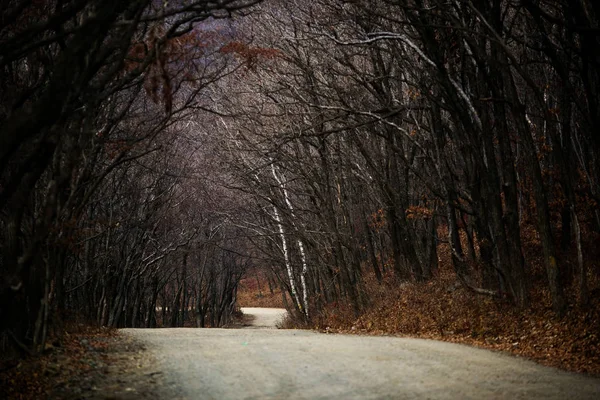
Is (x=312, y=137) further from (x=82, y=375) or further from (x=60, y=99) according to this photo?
(x=60, y=99)

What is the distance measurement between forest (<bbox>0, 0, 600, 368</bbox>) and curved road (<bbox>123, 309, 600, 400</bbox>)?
2.21m

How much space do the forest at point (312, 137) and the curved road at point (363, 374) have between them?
7.25 ft

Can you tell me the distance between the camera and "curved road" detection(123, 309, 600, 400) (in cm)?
634

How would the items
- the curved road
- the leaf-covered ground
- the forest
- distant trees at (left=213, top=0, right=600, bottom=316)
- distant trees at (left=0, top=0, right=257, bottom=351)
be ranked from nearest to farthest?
distant trees at (left=0, top=0, right=257, bottom=351)
the curved road
the forest
the leaf-covered ground
distant trees at (left=213, top=0, right=600, bottom=316)

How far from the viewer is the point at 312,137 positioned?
19.8 m

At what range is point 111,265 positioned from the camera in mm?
23031

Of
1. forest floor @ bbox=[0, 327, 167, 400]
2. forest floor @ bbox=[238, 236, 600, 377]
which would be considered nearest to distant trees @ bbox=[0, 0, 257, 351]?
forest floor @ bbox=[0, 327, 167, 400]

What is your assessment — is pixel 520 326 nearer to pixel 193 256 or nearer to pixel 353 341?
pixel 353 341

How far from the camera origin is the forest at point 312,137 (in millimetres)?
7820

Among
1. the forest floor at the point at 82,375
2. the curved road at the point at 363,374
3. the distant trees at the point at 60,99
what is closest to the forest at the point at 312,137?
the distant trees at the point at 60,99

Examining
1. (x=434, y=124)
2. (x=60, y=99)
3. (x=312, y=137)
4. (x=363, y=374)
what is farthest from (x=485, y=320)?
(x=312, y=137)

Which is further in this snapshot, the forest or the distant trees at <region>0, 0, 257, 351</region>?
the forest

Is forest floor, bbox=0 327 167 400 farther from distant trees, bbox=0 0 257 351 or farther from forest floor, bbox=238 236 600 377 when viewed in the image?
forest floor, bbox=238 236 600 377

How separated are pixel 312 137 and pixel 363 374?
13.4 m
